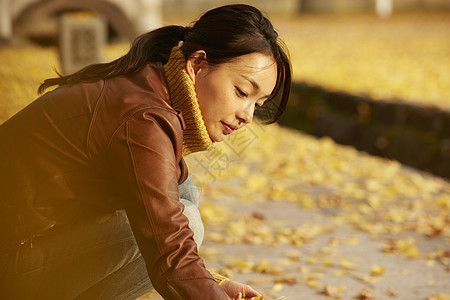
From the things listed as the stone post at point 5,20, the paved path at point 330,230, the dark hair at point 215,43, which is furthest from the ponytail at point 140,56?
the stone post at point 5,20

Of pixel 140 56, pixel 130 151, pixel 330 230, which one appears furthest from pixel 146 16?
pixel 130 151

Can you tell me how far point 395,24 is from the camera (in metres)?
18.0

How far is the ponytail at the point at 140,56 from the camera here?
1.95 meters

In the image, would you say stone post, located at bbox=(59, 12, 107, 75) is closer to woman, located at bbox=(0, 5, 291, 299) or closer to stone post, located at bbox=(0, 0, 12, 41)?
stone post, located at bbox=(0, 0, 12, 41)

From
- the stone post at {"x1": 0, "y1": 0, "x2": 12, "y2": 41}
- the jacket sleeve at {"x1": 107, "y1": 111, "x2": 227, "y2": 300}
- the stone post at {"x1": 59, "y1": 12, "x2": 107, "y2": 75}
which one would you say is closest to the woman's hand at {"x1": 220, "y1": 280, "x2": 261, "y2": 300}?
the jacket sleeve at {"x1": 107, "y1": 111, "x2": 227, "y2": 300}

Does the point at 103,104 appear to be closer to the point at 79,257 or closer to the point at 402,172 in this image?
the point at 79,257

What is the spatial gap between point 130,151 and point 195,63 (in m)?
0.35

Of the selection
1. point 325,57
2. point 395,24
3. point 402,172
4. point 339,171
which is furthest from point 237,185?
point 395,24

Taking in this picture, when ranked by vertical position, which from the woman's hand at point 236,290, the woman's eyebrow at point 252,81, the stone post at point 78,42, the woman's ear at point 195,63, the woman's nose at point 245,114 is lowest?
the stone post at point 78,42

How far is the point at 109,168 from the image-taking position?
6.16 ft

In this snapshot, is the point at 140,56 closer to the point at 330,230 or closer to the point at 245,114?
the point at 245,114

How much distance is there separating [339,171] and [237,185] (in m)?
1.03

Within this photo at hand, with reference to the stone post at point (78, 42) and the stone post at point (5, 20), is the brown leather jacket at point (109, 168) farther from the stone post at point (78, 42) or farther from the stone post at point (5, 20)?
the stone post at point (5, 20)

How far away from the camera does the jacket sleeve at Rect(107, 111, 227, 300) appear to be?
1.74 meters
